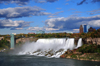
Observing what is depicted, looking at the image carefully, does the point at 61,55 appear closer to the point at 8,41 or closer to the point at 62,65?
the point at 62,65

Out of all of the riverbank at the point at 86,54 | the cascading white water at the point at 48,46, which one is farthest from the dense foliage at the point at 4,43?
the riverbank at the point at 86,54

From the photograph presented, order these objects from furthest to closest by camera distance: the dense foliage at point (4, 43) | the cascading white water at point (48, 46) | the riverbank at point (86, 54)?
1. the dense foliage at point (4, 43)
2. the cascading white water at point (48, 46)
3. the riverbank at point (86, 54)

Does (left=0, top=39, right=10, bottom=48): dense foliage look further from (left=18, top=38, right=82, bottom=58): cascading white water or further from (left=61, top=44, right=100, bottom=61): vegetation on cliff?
(left=61, top=44, right=100, bottom=61): vegetation on cliff

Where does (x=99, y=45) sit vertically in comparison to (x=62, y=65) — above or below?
above

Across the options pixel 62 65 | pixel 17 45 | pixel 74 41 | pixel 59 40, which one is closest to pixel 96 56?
pixel 62 65

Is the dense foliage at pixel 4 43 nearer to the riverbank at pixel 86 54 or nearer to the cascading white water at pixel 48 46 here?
the cascading white water at pixel 48 46

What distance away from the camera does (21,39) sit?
61.3 meters

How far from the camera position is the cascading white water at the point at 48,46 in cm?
4442

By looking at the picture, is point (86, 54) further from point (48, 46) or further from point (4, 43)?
point (4, 43)

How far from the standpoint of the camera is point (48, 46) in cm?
4928

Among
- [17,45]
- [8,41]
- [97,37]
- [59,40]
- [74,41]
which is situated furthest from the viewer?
[8,41]

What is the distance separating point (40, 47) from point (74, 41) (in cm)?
1144

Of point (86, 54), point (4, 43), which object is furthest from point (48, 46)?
point (4, 43)

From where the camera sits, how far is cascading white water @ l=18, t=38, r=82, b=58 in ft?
146
